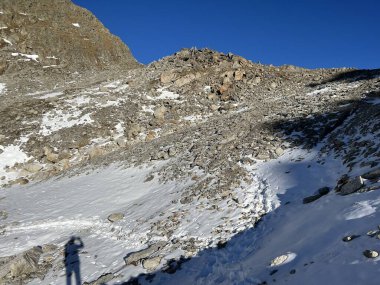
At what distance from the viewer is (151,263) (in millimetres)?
12625

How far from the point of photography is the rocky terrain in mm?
14055

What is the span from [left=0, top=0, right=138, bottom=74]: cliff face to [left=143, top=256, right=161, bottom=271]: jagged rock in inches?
2021

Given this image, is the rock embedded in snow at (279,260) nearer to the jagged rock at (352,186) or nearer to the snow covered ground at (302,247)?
the snow covered ground at (302,247)

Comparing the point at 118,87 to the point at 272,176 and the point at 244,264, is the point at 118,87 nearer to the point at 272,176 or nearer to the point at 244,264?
the point at 272,176

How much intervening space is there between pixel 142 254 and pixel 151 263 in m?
0.91

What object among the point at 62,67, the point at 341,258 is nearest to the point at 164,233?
the point at 341,258

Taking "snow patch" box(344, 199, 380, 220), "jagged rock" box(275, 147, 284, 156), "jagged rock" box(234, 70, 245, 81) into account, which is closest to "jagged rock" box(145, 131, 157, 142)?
"jagged rock" box(234, 70, 245, 81)

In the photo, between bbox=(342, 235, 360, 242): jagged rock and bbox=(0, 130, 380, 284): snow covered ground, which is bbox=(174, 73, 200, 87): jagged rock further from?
bbox=(342, 235, 360, 242): jagged rock

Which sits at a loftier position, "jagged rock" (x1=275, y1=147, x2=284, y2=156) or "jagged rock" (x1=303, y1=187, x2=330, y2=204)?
"jagged rock" (x1=275, y1=147, x2=284, y2=156)

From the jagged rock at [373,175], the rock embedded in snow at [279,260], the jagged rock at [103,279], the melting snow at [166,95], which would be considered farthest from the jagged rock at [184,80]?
the rock embedded in snow at [279,260]

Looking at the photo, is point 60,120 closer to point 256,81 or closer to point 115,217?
point 256,81

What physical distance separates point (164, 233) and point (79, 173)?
1283 centimetres

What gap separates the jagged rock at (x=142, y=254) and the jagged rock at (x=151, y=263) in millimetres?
542

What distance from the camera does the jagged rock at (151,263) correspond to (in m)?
12.6
